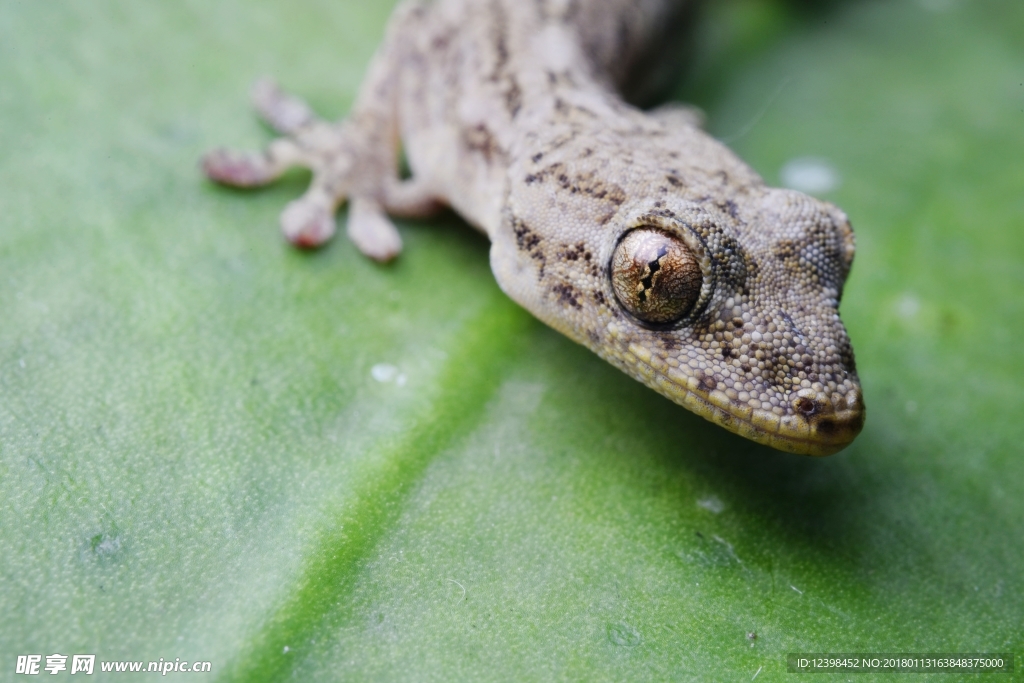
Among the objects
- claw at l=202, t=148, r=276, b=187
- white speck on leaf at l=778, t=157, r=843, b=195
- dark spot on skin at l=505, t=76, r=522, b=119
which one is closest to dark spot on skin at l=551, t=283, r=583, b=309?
dark spot on skin at l=505, t=76, r=522, b=119

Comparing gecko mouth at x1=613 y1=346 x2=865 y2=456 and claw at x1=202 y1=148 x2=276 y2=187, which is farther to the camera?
claw at x1=202 y1=148 x2=276 y2=187

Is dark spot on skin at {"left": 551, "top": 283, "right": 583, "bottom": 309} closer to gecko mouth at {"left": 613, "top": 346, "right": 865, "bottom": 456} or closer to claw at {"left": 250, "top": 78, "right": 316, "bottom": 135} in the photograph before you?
gecko mouth at {"left": 613, "top": 346, "right": 865, "bottom": 456}

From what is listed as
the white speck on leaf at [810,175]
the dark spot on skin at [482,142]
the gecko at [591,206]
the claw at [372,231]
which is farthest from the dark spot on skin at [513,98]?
the white speck on leaf at [810,175]

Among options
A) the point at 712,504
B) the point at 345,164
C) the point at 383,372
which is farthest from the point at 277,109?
the point at 712,504

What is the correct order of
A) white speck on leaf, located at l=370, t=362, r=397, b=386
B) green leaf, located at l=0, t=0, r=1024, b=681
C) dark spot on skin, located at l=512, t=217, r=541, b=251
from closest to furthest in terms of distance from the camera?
green leaf, located at l=0, t=0, r=1024, b=681 < dark spot on skin, located at l=512, t=217, r=541, b=251 < white speck on leaf, located at l=370, t=362, r=397, b=386

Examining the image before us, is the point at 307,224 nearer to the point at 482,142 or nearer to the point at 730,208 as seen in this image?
the point at 482,142

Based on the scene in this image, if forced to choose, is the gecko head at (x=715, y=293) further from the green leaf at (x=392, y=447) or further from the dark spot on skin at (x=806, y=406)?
the green leaf at (x=392, y=447)

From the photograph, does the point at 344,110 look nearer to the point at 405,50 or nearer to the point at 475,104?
the point at 405,50

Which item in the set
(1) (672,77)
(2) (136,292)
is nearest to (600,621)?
(2) (136,292)
